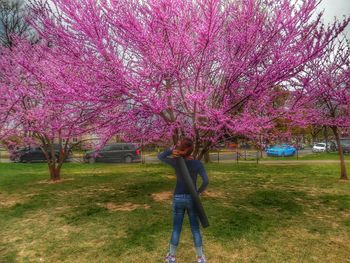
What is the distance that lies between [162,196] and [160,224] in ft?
8.91

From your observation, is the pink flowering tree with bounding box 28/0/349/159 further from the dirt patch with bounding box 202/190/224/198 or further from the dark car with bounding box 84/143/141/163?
the dark car with bounding box 84/143/141/163

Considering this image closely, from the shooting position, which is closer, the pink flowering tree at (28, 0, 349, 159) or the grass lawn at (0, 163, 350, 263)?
the grass lawn at (0, 163, 350, 263)

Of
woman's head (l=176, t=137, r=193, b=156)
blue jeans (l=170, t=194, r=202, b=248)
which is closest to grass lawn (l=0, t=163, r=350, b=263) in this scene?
blue jeans (l=170, t=194, r=202, b=248)

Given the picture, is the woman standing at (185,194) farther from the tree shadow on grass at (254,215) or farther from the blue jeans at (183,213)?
the tree shadow on grass at (254,215)

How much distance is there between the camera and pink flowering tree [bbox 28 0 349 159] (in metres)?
6.46

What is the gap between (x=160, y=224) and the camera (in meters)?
6.45

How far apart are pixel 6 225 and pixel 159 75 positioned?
14.9ft

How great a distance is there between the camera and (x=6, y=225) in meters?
6.78

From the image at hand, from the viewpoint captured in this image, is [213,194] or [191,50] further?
[213,194]

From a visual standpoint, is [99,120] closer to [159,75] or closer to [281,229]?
[159,75]

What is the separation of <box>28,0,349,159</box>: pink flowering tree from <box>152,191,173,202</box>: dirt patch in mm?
2145

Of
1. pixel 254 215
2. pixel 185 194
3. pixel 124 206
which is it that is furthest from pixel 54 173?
pixel 185 194

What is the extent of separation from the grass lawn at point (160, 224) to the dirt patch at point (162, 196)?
3 cm

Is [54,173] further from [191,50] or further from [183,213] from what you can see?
[183,213]
